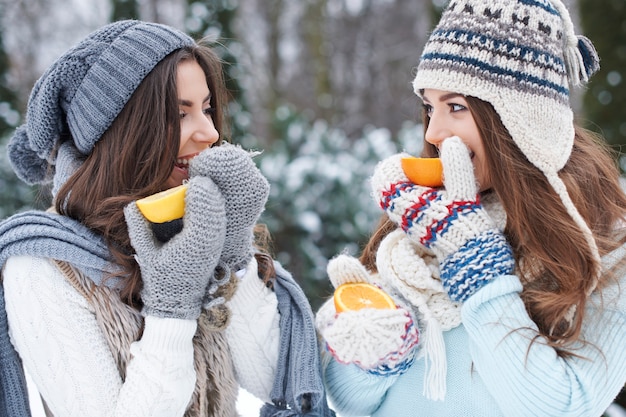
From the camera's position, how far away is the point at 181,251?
1.57 meters

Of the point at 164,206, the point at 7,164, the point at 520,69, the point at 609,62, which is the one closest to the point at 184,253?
the point at 164,206

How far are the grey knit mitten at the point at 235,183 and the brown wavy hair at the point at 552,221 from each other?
0.66 meters

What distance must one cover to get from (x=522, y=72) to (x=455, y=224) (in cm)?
46

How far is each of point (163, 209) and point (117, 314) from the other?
355 millimetres

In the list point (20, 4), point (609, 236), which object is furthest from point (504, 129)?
point (20, 4)

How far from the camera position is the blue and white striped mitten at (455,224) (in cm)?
155

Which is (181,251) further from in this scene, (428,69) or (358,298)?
(428,69)

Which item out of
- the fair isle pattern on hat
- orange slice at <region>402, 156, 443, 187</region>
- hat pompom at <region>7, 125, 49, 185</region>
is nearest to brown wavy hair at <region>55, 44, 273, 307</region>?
Answer: hat pompom at <region>7, 125, 49, 185</region>

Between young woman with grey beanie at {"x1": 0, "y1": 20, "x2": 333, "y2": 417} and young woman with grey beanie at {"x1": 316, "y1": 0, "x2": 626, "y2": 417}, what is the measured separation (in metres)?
0.28

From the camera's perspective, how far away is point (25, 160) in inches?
80.0

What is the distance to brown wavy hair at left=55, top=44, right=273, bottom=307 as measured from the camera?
1.73 metres

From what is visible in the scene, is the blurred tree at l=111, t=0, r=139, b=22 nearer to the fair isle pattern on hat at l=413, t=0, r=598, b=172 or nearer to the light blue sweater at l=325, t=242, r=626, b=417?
the fair isle pattern on hat at l=413, t=0, r=598, b=172

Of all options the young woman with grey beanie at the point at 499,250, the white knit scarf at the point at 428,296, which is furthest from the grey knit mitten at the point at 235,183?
the white knit scarf at the point at 428,296

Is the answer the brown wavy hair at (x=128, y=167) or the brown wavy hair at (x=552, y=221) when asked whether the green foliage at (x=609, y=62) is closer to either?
the brown wavy hair at (x=552, y=221)
